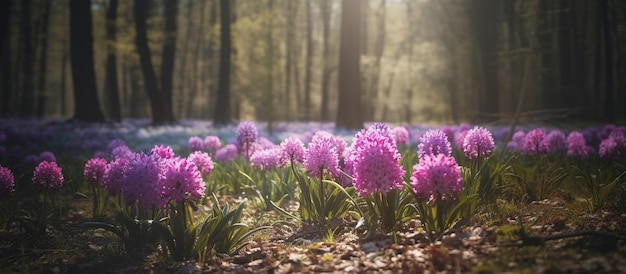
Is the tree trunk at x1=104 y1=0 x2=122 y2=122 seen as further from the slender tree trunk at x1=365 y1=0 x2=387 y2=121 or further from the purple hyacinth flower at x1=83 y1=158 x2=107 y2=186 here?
the slender tree trunk at x1=365 y1=0 x2=387 y2=121

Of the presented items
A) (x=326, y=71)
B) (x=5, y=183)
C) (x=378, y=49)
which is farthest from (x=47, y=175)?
(x=378, y=49)

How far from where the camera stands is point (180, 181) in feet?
13.0

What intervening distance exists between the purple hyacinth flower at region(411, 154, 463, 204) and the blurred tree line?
3.86m

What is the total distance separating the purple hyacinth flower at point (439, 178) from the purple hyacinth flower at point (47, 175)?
4.31m

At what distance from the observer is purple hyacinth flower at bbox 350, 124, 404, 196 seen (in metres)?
3.93

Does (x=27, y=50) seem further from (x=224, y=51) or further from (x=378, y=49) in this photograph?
(x=378, y=49)

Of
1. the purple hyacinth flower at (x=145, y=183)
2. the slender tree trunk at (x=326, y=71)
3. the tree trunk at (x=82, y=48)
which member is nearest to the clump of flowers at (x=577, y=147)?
the purple hyacinth flower at (x=145, y=183)

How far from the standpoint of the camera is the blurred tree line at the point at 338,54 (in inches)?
629

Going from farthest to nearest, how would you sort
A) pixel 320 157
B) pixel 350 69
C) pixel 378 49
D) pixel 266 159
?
pixel 378 49, pixel 350 69, pixel 266 159, pixel 320 157

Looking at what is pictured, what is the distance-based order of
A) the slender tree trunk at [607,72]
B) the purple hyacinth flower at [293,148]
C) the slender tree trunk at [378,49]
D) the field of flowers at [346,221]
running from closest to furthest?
the field of flowers at [346,221] < the purple hyacinth flower at [293,148] < the slender tree trunk at [607,72] < the slender tree trunk at [378,49]

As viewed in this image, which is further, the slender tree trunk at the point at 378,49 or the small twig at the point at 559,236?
the slender tree trunk at the point at 378,49

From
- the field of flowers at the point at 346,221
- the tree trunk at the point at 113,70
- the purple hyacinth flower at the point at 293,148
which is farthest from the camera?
the tree trunk at the point at 113,70

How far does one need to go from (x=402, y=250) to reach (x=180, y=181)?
197 cm

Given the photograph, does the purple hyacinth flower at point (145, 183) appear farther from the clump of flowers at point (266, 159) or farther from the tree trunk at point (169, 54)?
the tree trunk at point (169, 54)
